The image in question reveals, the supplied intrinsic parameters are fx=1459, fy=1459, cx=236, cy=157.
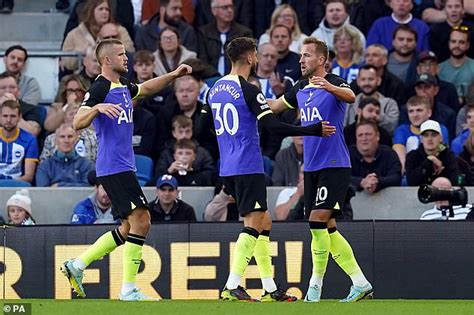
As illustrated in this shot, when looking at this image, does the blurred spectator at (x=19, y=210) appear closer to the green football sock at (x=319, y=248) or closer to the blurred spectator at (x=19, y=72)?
the blurred spectator at (x=19, y=72)

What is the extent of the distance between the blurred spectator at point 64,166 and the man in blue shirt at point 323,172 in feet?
15.8

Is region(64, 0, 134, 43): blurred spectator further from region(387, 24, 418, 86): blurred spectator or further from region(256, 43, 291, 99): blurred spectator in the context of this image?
region(387, 24, 418, 86): blurred spectator

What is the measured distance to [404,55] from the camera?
19688 millimetres

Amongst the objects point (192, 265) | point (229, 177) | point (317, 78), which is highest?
point (317, 78)

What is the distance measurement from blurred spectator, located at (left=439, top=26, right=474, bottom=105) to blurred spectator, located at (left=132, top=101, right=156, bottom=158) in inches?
157

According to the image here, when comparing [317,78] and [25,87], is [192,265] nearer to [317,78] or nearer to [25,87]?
[317,78]

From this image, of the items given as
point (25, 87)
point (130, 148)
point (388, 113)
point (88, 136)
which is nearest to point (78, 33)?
point (25, 87)

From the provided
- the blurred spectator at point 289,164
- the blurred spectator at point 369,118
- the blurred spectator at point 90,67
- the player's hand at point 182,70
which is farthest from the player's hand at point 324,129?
the blurred spectator at point 90,67

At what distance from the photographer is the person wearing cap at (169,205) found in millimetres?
16594

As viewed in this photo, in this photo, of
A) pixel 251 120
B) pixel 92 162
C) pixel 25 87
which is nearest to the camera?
pixel 251 120

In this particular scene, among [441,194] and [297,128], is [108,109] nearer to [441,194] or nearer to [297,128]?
[297,128]

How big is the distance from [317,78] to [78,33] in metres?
7.59

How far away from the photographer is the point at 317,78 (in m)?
13.5

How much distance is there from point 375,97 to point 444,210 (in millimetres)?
2969
